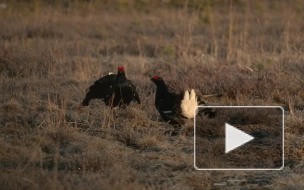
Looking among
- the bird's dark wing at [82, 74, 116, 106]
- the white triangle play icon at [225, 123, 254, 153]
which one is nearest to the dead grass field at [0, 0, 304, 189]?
the bird's dark wing at [82, 74, 116, 106]

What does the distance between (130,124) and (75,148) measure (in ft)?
3.18

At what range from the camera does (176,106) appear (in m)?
6.44

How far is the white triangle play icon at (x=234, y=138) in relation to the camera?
18.2 ft

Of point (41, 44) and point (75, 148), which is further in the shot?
point (41, 44)

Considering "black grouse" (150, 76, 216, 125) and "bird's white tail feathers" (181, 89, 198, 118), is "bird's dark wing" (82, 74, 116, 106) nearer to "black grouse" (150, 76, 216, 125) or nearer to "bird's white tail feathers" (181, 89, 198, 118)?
"black grouse" (150, 76, 216, 125)

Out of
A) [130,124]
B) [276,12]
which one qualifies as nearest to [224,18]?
[276,12]

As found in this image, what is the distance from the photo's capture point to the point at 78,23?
16.2 m

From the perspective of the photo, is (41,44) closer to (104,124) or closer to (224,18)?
(104,124)
